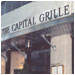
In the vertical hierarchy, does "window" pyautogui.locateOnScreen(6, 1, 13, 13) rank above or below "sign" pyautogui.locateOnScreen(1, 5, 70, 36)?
above

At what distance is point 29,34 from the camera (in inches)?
672

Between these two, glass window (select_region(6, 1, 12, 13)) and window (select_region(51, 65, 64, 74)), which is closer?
window (select_region(51, 65, 64, 74))

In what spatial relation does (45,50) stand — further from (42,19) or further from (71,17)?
(71,17)

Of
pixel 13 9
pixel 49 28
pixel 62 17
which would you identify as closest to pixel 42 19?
pixel 49 28

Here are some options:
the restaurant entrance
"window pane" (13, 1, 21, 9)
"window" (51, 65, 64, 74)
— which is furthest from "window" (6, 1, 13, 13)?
"window" (51, 65, 64, 74)


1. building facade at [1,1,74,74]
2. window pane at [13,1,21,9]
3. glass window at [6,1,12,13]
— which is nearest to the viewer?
building facade at [1,1,74,74]

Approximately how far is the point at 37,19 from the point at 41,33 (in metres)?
0.85

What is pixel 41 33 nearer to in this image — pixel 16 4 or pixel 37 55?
pixel 37 55

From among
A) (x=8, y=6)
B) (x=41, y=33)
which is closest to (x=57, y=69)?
(x=41, y=33)

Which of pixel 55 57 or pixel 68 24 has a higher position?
pixel 68 24

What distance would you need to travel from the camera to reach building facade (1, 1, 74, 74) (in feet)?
48.9

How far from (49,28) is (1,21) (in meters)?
4.96

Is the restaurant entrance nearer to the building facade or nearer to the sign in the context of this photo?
the building facade

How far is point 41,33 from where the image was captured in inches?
645
